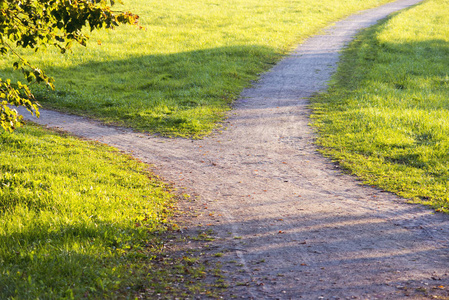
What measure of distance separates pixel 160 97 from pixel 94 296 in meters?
10.1

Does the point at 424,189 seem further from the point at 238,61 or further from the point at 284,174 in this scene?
the point at 238,61

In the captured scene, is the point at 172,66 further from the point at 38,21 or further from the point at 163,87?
the point at 38,21

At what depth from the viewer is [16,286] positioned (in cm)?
405

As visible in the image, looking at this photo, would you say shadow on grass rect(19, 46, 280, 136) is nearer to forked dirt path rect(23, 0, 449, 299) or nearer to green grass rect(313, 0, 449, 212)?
forked dirt path rect(23, 0, 449, 299)

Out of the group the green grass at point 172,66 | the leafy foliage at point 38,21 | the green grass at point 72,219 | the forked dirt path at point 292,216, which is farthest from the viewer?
the green grass at point 172,66

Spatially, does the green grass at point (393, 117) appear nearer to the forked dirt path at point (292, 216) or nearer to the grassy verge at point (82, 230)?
the forked dirt path at point (292, 216)

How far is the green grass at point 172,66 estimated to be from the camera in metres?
12.4

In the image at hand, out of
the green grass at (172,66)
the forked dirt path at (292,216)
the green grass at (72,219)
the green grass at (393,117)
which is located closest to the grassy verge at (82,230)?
the green grass at (72,219)

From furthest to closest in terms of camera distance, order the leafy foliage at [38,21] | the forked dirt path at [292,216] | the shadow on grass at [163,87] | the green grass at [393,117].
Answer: the shadow on grass at [163,87] → the green grass at [393,117] → the leafy foliage at [38,21] → the forked dirt path at [292,216]

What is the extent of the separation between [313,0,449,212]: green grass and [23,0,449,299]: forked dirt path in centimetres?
59

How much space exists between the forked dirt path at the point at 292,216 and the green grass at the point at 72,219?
34.7 inches

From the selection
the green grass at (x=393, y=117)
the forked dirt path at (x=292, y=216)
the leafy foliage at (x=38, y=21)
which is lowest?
the forked dirt path at (x=292, y=216)

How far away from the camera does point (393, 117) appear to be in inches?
432

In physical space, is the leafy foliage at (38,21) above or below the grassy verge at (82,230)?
above
